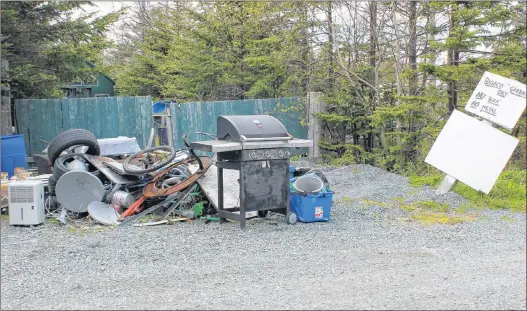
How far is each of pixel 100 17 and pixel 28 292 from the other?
10.5 m

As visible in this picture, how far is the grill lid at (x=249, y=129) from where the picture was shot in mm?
7000

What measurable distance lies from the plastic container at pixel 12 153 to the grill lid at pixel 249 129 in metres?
5.59

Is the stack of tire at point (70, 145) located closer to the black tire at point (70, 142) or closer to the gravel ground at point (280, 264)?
the black tire at point (70, 142)

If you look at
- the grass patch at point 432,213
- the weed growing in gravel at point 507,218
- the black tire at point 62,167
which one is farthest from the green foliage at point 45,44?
the weed growing in gravel at point 507,218

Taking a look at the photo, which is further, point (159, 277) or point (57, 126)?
point (57, 126)

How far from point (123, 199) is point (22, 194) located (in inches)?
51.8

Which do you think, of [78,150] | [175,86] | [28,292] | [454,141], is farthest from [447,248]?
[175,86]

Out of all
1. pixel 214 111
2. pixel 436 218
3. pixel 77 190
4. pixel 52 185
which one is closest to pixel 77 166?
pixel 52 185

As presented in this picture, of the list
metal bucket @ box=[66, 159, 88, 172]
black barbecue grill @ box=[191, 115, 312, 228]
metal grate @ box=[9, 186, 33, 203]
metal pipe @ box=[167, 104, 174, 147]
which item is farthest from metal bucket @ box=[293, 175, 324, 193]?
metal pipe @ box=[167, 104, 174, 147]

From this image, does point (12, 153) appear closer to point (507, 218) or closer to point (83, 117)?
point (83, 117)

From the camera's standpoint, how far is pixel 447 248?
4785 mm

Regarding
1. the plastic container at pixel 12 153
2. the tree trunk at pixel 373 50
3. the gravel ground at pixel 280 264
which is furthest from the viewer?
the tree trunk at pixel 373 50

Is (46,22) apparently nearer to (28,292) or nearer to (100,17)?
(100,17)

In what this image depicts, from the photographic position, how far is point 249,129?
23.1 feet
